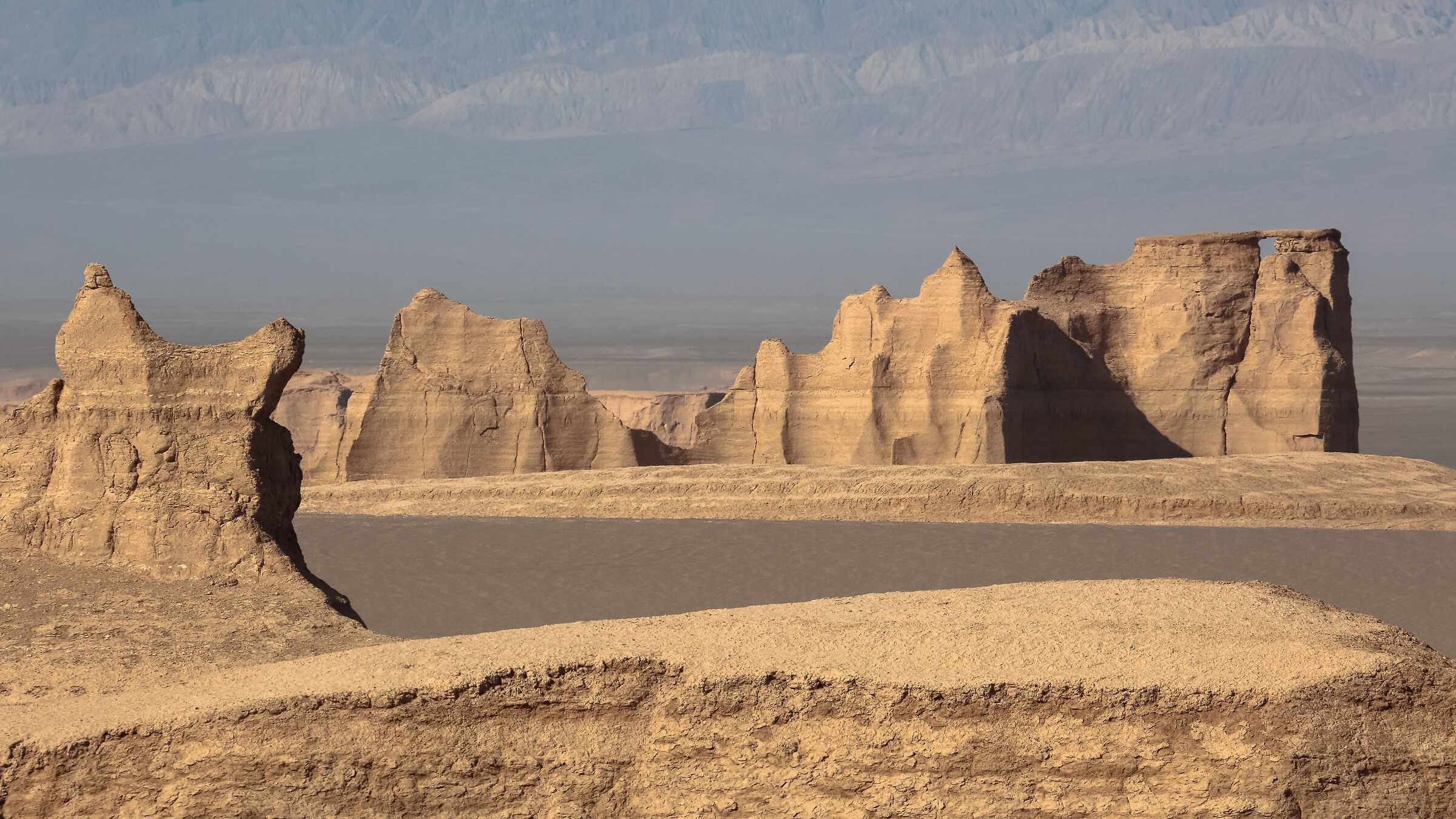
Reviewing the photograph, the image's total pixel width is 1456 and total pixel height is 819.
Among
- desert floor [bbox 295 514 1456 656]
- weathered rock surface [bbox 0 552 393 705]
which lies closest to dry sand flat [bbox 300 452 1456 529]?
desert floor [bbox 295 514 1456 656]

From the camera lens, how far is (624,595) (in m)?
21.9

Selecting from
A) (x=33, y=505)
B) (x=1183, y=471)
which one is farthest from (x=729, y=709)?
(x=1183, y=471)

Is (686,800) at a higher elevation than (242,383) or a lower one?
lower

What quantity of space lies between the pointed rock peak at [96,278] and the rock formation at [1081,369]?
2013 centimetres

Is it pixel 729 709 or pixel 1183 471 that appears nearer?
pixel 729 709

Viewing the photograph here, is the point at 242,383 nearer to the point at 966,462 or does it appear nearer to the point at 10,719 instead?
the point at 10,719

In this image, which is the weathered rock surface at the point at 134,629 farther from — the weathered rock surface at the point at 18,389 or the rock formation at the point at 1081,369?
the weathered rock surface at the point at 18,389

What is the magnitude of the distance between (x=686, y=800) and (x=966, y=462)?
23.3 metres

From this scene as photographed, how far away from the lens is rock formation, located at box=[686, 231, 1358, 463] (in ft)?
105

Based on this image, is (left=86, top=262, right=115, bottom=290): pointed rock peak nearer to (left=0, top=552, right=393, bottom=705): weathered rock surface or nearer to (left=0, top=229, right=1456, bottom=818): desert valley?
(left=0, top=229, right=1456, bottom=818): desert valley

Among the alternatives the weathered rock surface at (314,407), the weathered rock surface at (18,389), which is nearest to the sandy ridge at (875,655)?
the weathered rock surface at (314,407)

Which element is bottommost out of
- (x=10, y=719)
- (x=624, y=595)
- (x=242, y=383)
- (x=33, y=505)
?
(x=624, y=595)

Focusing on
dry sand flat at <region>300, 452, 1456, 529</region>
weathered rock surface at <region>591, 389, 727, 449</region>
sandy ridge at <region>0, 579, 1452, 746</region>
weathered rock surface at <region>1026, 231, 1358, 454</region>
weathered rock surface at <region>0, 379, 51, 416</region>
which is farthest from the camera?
weathered rock surface at <region>0, 379, 51, 416</region>

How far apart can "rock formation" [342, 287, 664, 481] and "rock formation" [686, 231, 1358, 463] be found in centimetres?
276
